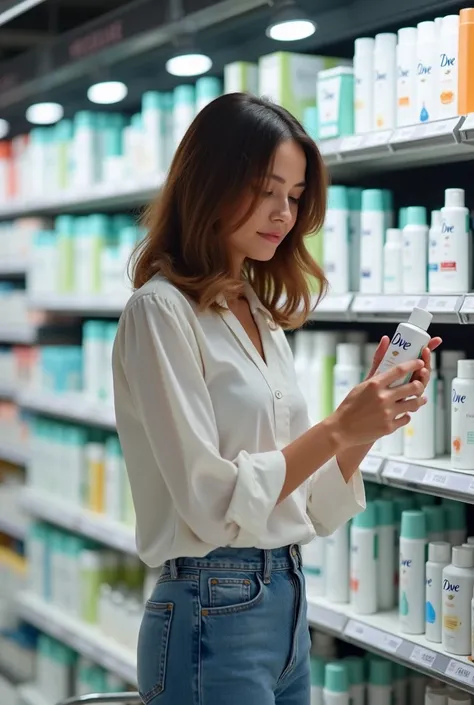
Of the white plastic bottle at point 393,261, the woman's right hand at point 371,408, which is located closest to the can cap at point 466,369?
the white plastic bottle at point 393,261

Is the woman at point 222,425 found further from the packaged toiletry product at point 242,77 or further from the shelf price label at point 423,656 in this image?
the packaged toiletry product at point 242,77

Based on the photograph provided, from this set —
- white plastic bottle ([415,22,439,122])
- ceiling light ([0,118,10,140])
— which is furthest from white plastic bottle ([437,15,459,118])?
ceiling light ([0,118,10,140])

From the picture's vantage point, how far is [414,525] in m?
2.34

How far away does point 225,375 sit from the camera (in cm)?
167

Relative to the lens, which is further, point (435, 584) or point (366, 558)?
point (366, 558)

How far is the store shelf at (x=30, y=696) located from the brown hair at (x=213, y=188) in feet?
9.12

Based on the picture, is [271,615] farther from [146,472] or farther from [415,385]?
[415,385]

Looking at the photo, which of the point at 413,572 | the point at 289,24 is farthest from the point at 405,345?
the point at 289,24

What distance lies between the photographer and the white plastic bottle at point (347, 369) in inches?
98.4

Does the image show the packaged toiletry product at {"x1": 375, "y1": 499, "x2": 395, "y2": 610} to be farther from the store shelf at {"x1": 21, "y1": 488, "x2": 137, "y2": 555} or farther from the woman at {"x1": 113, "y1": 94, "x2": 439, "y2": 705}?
the store shelf at {"x1": 21, "y1": 488, "x2": 137, "y2": 555}

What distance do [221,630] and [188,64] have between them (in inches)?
85.4

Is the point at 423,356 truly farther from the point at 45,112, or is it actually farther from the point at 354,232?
the point at 45,112

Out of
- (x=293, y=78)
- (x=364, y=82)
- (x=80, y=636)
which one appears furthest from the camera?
(x=80, y=636)

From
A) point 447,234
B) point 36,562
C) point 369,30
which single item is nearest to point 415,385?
point 447,234
